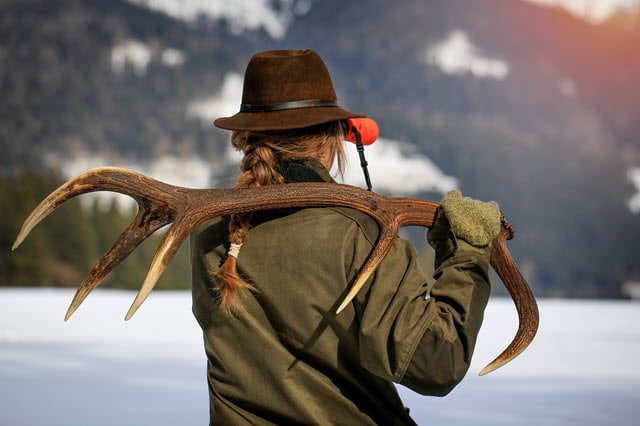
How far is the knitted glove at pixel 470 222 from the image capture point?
4.60 ft

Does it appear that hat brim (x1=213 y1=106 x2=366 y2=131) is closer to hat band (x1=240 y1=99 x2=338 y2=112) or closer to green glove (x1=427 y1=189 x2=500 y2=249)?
hat band (x1=240 y1=99 x2=338 y2=112)

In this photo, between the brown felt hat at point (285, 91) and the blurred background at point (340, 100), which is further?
the blurred background at point (340, 100)

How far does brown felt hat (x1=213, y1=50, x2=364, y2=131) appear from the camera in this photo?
1.47m

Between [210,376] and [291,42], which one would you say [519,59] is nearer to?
[291,42]

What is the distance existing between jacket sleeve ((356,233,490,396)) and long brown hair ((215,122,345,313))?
0.90 ft

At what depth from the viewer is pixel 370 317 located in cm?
130

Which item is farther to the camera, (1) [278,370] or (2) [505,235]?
(2) [505,235]

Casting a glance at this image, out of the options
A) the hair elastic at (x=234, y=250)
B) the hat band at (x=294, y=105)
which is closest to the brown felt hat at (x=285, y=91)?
the hat band at (x=294, y=105)

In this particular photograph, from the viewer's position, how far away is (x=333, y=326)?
1.37 meters

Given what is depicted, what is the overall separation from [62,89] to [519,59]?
20093 mm

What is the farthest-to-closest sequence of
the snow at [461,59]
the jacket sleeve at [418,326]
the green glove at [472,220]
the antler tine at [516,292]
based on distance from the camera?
the snow at [461,59] → the antler tine at [516,292] → the green glove at [472,220] → the jacket sleeve at [418,326]

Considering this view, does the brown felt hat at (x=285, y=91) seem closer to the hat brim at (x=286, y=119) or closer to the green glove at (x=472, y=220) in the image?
the hat brim at (x=286, y=119)

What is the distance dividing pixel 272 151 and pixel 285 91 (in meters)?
0.12

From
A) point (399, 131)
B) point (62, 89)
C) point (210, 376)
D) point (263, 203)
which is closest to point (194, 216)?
point (263, 203)
